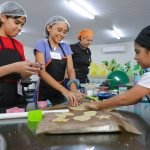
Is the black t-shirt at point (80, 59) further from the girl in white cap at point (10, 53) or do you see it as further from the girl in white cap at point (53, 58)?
the girl in white cap at point (10, 53)

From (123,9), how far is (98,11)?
1.82 feet

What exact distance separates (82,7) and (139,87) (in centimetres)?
387

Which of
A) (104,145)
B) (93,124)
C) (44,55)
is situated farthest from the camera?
(44,55)

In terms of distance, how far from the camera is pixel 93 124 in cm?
71

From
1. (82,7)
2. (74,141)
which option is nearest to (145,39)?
(74,141)

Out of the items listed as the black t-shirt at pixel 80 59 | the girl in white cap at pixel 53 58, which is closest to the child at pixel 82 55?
the black t-shirt at pixel 80 59

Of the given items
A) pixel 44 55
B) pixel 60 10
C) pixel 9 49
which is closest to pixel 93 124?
pixel 9 49

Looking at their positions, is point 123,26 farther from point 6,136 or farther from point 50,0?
point 6,136

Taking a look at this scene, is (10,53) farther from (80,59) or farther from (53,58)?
(80,59)

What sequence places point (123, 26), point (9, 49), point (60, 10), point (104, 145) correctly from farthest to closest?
1. point (123, 26)
2. point (60, 10)
3. point (9, 49)
4. point (104, 145)

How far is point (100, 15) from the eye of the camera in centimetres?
520

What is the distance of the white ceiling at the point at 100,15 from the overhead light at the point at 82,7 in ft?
0.42

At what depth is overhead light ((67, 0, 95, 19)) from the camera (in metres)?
4.21

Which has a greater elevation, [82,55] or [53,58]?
[82,55]
